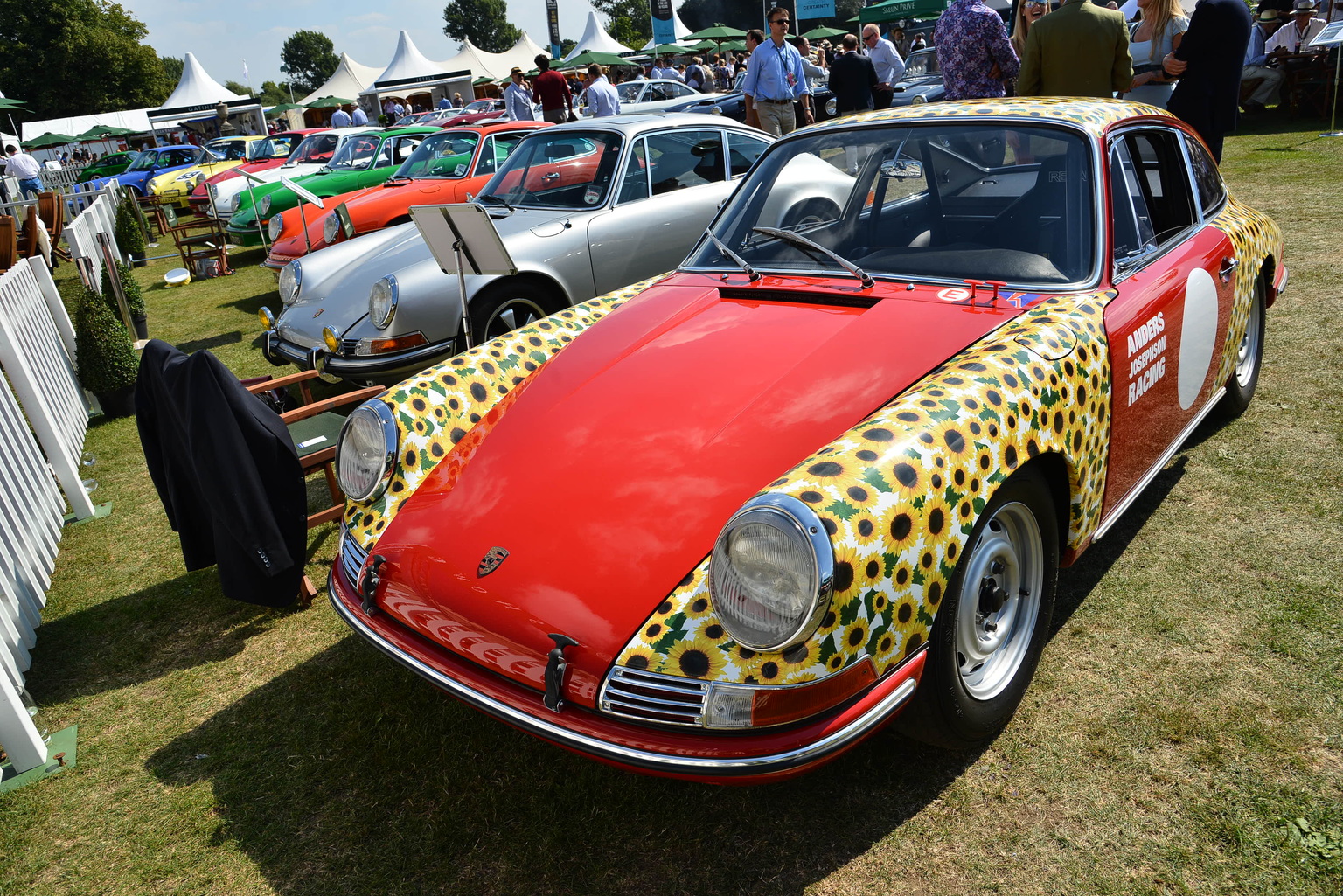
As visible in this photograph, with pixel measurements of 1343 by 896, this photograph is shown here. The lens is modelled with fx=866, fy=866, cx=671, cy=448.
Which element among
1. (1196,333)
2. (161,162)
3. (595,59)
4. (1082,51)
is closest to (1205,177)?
(1196,333)

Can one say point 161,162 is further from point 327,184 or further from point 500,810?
point 500,810

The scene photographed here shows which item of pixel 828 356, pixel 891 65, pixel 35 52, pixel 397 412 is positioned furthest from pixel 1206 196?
pixel 35 52

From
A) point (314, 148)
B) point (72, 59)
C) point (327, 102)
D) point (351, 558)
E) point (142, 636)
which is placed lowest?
point (142, 636)

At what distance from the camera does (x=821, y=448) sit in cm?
221

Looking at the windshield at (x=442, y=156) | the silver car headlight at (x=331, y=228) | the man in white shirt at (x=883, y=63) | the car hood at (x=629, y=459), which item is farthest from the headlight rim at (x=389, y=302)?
the man in white shirt at (x=883, y=63)

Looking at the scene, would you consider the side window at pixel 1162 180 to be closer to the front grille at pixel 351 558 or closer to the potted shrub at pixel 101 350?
the front grille at pixel 351 558

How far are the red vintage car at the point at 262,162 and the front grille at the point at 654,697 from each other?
14322 millimetres

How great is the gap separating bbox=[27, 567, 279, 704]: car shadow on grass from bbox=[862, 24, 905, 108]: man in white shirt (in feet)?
35.1

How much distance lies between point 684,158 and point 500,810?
4.94m

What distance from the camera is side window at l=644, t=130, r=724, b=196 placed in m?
6.09

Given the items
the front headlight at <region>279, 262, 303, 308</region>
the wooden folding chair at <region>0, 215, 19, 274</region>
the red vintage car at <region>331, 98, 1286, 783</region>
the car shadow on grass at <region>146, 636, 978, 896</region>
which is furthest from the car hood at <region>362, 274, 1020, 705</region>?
the wooden folding chair at <region>0, 215, 19, 274</region>

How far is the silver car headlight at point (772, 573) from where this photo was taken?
6.02 ft

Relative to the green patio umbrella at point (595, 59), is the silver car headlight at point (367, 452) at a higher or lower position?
lower

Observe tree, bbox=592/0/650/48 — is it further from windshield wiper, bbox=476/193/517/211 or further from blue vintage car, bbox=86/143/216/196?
windshield wiper, bbox=476/193/517/211
